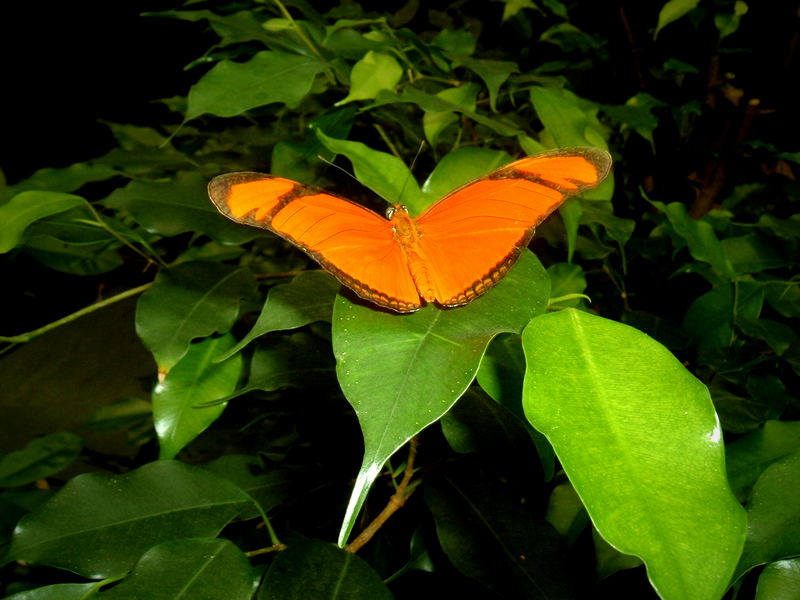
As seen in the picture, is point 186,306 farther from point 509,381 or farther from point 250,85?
point 509,381

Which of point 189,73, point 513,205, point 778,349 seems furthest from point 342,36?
point 189,73

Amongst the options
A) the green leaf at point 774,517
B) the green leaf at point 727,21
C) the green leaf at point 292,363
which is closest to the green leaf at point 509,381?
the green leaf at point 774,517

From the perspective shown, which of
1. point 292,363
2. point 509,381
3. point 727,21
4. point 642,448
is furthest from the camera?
point 727,21

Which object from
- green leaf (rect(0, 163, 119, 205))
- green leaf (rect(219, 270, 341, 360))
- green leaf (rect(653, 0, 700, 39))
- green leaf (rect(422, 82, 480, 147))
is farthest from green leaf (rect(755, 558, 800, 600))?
green leaf (rect(653, 0, 700, 39))

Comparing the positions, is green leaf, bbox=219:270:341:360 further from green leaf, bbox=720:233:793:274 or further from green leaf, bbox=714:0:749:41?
green leaf, bbox=714:0:749:41

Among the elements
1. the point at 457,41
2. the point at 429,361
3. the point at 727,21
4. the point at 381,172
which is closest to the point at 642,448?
the point at 429,361

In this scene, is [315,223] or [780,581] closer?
[780,581]

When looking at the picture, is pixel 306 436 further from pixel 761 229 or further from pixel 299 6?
pixel 761 229
